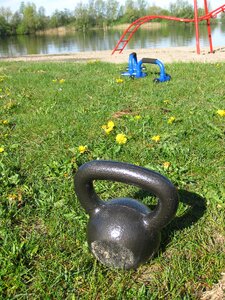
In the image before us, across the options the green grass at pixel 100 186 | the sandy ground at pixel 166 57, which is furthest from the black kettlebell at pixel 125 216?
the sandy ground at pixel 166 57

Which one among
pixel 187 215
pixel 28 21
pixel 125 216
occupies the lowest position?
pixel 187 215

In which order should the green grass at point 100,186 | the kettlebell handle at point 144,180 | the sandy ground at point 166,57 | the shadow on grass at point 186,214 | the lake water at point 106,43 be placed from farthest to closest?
1. the lake water at point 106,43
2. the sandy ground at point 166,57
3. the shadow on grass at point 186,214
4. the green grass at point 100,186
5. the kettlebell handle at point 144,180

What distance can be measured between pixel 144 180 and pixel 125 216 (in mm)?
344

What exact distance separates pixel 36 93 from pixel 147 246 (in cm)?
540

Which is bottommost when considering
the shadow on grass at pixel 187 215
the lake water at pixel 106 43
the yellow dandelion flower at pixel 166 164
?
the shadow on grass at pixel 187 215

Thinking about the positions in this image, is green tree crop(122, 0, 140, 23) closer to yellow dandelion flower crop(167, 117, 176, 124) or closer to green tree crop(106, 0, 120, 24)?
green tree crop(106, 0, 120, 24)

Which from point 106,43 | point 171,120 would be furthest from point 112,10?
point 171,120

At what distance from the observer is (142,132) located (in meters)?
4.02

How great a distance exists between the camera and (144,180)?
1.76 meters

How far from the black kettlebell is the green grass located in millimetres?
125

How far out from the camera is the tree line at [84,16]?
261 feet

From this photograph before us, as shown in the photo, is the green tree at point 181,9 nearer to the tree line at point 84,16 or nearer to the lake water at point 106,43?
the tree line at point 84,16

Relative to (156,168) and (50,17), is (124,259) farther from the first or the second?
(50,17)

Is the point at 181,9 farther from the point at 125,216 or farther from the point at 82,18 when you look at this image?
the point at 125,216
